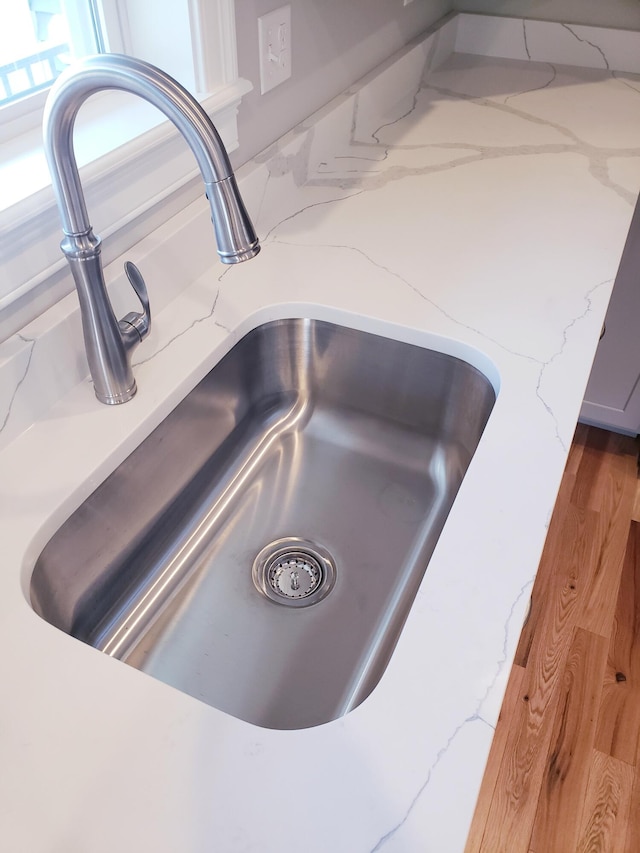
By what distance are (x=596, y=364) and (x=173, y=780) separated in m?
1.70

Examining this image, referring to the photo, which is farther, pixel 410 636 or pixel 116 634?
pixel 116 634

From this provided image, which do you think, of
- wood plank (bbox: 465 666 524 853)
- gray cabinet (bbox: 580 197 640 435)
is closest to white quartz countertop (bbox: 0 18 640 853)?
gray cabinet (bbox: 580 197 640 435)

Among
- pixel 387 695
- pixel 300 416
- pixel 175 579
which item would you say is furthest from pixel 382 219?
pixel 387 695

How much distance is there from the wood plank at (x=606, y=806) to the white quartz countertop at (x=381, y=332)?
2.93 ft

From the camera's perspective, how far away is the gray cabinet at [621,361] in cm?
A: 162

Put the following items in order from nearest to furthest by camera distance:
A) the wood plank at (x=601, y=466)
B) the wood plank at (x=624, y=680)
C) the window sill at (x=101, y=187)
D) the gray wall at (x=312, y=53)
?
the window sill at (x=101, y=187) < the gray wall at (x=312, y=53) < the wood plank at (x=624, y=680) < the wood plank at (x=601, y=466)

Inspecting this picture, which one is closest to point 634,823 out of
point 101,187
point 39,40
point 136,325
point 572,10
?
point 136,325

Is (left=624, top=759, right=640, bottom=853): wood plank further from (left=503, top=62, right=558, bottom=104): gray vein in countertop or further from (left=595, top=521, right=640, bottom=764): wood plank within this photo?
(left=503, top=62, right=558, bottom=104): gray vein in countertop

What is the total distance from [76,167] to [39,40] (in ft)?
1.38

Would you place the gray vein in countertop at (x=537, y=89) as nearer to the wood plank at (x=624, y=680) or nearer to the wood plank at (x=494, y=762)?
the wood plank at (x=624, y=680)

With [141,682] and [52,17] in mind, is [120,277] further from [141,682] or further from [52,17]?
[141,682]

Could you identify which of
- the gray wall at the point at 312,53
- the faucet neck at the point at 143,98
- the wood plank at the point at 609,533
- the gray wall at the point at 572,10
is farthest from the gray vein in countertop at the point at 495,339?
the gray wall at the point at 572,10

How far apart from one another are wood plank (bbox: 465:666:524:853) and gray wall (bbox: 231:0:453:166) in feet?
3.39

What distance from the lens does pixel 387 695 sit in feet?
1.63
